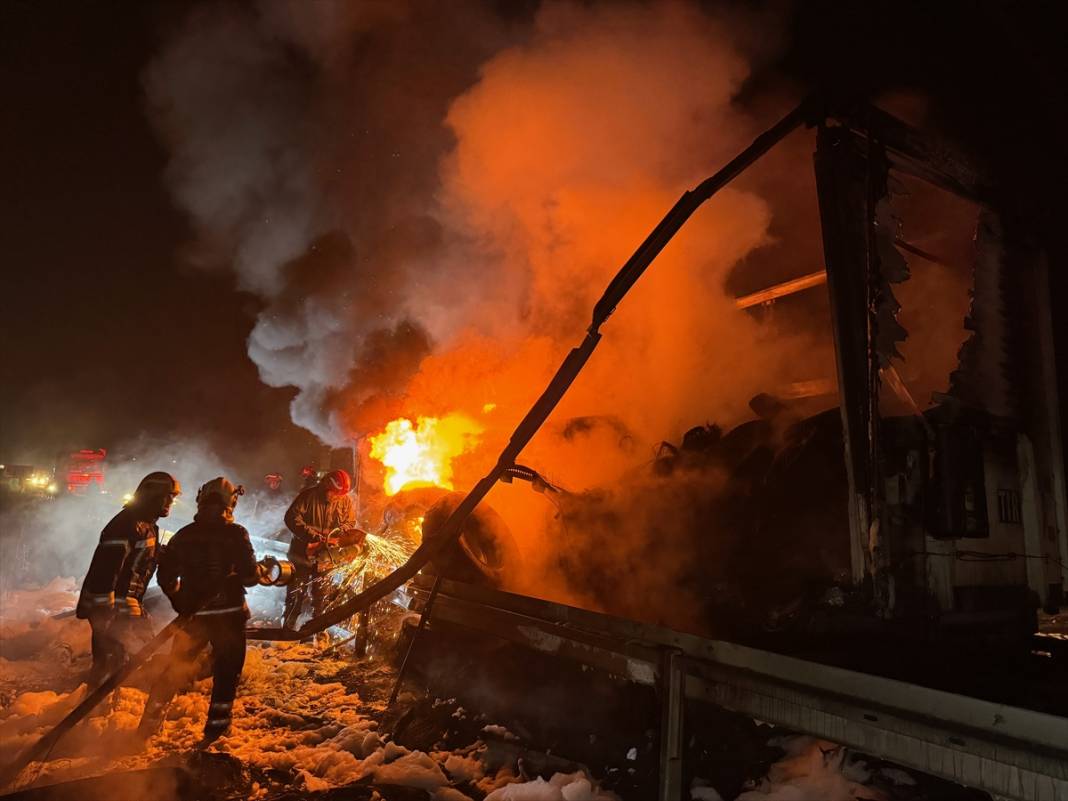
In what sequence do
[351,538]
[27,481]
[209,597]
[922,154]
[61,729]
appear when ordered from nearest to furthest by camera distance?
1. [61,729]
2. [922,154]
3. [209,597]
4. [351,538]
5. [27,481]

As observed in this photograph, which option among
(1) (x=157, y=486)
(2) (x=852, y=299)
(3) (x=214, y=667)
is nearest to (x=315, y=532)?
(1) (x=157, y=486)

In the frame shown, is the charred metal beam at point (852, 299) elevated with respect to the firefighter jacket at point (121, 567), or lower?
elevated

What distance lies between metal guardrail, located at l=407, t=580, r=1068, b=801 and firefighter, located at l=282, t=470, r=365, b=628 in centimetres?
465

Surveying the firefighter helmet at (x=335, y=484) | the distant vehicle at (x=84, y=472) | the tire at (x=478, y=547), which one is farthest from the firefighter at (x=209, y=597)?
the distant vehicle at (x=84, y=472)

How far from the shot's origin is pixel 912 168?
13.8 ft

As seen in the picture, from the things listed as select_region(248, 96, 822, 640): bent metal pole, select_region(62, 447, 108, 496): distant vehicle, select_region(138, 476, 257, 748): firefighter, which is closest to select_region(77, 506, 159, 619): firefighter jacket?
select_region(138, 476, 257, 748): firefighter

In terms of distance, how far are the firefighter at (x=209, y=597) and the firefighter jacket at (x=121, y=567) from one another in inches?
37.4

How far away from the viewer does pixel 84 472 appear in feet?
61.3

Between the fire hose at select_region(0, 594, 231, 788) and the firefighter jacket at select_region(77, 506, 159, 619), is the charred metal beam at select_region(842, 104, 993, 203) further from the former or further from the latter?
the firefighter jacket at select_region(77, 506, 159, 619)

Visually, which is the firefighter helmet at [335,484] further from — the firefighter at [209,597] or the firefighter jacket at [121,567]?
the firefighter at [209,597]

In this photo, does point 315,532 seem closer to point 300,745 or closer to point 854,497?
point 300,745

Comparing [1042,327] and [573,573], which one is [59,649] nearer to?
[573,573]

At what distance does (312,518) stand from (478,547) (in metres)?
3.64

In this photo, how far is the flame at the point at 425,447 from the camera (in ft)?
30.6
